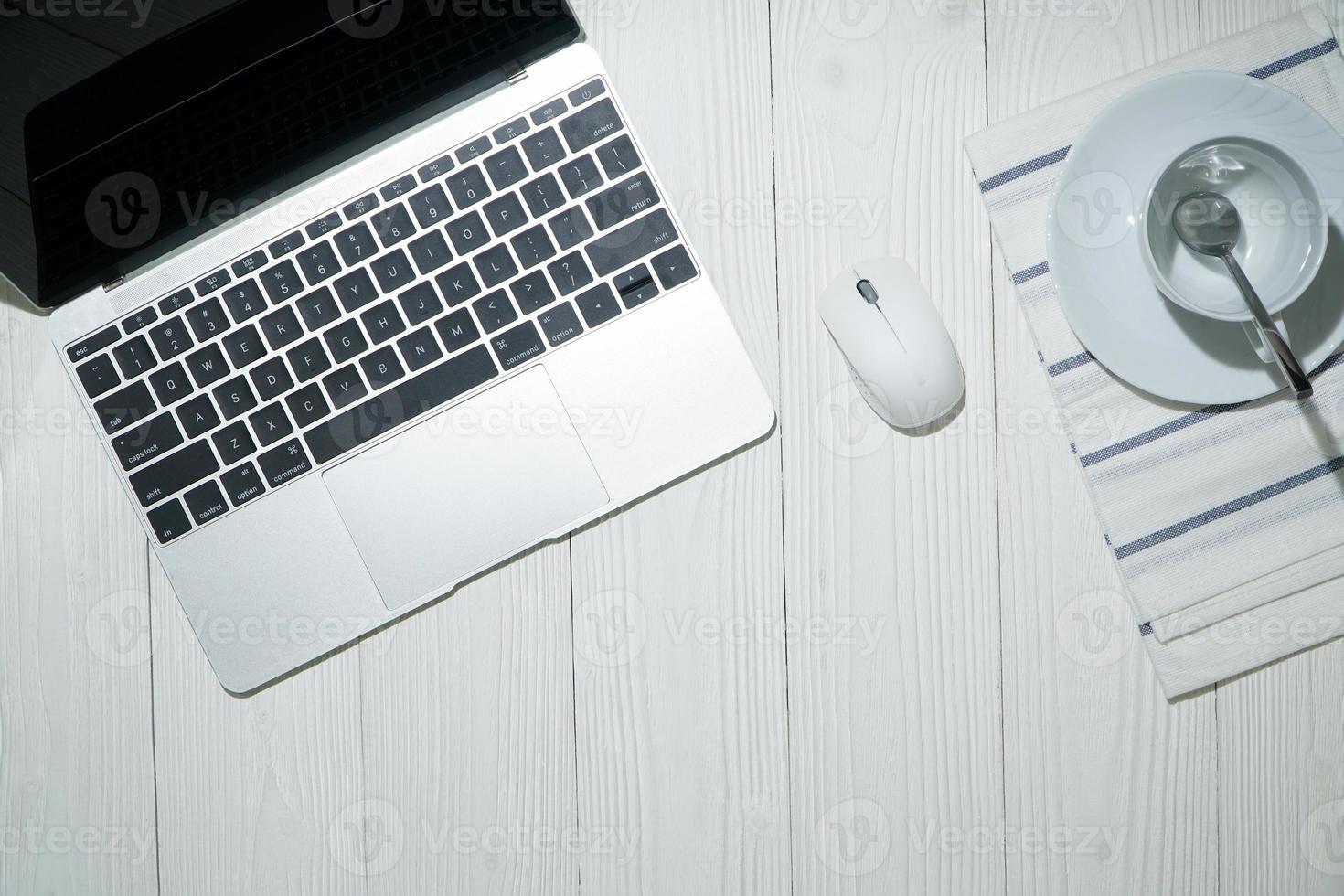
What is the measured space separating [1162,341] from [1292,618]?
0.21 metres

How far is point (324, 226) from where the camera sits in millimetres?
614

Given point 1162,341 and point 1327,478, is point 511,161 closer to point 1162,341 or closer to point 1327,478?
point 1162,341

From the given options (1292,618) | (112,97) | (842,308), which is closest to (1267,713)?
(1292,618)

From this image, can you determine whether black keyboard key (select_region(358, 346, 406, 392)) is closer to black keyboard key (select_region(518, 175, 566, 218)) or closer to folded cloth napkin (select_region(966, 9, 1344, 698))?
black keyboard key (select_region(518, 175, 566, 218))

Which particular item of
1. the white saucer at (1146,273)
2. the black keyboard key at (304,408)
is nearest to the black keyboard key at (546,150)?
the black keyboard key at (304,408)

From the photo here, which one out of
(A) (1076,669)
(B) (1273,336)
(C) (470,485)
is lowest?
(A) (1076,669)

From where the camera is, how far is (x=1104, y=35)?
2.11 feet

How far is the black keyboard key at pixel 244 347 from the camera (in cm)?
61

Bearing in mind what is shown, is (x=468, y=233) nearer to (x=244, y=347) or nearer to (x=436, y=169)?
(x=436, y=169)

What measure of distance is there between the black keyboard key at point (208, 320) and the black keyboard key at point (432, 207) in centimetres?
15

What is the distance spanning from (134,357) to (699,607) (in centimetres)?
42

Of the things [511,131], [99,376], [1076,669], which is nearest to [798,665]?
[1076,669]

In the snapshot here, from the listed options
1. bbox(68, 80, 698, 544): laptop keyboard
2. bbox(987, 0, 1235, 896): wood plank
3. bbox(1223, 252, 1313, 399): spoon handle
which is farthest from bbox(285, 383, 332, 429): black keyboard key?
bbox(1223, 252, 1313, 399): spoon handle

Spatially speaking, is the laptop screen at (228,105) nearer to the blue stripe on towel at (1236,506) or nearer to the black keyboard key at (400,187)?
the black keyboard key at (400,187)
